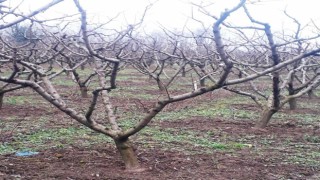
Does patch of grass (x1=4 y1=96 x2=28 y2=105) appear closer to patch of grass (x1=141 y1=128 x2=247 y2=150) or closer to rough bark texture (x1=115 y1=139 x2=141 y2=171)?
patch of grass (x1=141 y1=128 x2=247 y2=150)

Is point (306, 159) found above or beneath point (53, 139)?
beneath

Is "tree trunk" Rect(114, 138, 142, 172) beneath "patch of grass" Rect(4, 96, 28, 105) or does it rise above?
beneath

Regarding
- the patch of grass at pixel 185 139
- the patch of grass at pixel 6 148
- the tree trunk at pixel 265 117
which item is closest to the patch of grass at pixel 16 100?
the patch of grass at pixel 185 139

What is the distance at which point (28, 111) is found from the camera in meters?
10.7

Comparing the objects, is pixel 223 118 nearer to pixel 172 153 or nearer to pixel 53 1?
pixel 172 153

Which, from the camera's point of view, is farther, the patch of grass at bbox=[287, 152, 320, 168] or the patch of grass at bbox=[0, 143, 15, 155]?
the patch of grass at bbox=[0, 143, 15, 155]

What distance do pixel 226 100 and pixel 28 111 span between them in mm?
5691

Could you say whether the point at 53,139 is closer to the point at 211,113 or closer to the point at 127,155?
the point at 127,155

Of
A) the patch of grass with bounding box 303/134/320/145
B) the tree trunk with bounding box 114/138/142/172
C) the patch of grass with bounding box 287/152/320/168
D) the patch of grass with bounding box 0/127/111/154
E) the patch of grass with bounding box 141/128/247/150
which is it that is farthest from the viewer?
the patch of grass with bounding box 303/134/320/145

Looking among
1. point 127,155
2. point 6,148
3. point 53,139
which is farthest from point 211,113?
point 127,155

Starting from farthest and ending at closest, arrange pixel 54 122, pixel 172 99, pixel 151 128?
pixel 54 122
pixel 151 128
pixel 172 99

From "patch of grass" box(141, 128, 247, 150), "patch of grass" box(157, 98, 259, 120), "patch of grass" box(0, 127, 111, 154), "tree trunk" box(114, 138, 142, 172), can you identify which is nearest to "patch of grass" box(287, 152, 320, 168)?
"patch of grass" box(141, 128, 247, 150)

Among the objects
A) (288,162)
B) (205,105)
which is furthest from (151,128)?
(205,105)

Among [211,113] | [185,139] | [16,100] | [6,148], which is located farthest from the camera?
[16,100]
